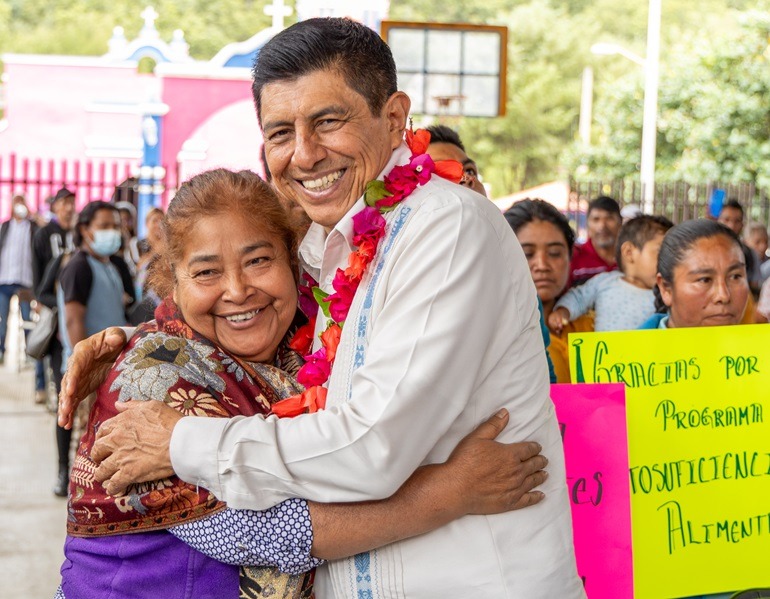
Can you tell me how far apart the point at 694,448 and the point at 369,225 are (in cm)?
161

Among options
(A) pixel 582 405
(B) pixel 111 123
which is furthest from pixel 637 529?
(B) pixel 111 123

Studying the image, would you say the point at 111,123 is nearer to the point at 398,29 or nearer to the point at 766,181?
the point at 766,181

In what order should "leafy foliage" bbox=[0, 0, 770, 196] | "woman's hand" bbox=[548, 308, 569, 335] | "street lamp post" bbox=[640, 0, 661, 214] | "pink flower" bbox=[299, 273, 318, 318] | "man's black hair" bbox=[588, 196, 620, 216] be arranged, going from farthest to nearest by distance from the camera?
"leafy foliage" bbox=[0, 0, 770, 196]
"street lamp post" bbox=[640, 0, 661, 214]
"man's black hair" bbox=[588, 196, 620, 216]
"woman's hand" bbox=[548, 308, 569, 335]
"pink flower" bbox=[299, 273, 318, 318]

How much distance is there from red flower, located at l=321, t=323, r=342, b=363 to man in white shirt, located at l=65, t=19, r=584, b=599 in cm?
9

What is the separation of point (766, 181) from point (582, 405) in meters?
23.0

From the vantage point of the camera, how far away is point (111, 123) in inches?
1031

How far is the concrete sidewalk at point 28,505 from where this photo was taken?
614 cm

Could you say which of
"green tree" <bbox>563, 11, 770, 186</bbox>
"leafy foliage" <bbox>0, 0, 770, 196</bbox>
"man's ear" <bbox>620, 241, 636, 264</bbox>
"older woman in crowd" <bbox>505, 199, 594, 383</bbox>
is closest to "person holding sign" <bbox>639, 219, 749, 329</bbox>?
"older woman in crowd" <bbox>505, 199, 594, 383</bbox>

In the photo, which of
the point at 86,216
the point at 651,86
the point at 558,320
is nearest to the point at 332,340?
the point at 558,320

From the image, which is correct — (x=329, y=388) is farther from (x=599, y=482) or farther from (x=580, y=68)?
(x=580, y=68)

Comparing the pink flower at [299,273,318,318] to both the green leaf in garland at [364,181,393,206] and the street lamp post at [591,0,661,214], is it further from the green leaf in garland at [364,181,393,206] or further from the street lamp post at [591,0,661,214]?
the street lamp post at [591,0,661,214]

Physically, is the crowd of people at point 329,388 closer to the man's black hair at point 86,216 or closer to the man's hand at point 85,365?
the man's hand at point 85,365

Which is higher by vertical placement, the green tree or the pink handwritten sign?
the green tree

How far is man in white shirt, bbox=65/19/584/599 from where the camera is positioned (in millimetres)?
2072
